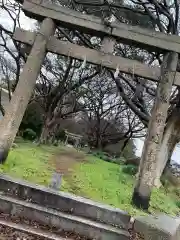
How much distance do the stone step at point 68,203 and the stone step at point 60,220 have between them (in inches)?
4.2

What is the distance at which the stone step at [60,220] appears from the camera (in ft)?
19.9

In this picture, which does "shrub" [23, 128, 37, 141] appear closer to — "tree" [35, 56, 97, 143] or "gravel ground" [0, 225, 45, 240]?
"tree" [35, 56, 97, 143]

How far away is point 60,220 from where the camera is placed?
6145mm

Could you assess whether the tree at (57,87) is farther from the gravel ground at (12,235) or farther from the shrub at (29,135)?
the gravel ground at (12,235)

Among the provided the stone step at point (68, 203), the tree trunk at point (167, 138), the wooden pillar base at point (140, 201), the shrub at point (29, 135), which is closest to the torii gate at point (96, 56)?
the wooden pillar base at point (140, 201)

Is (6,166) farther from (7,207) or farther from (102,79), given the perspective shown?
(102,79)

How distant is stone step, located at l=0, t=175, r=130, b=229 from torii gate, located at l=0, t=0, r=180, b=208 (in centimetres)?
146

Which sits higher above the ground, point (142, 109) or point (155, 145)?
point (142, 109)

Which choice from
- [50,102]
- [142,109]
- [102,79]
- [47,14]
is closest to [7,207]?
[47,14]

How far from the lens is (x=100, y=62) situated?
7938 mm

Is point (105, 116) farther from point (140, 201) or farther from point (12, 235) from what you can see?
point (12, 235)

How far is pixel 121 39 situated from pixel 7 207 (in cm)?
455

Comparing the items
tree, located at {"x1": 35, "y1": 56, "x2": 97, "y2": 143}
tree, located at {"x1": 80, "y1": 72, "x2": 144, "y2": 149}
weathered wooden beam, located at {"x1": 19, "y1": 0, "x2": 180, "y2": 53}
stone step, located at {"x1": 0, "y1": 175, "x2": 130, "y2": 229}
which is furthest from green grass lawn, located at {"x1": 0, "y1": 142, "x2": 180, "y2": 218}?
tree, located at {"x1": 80, "y1": 72, "x2": 144, "y2": 149}

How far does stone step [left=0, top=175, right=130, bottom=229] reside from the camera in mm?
6262
